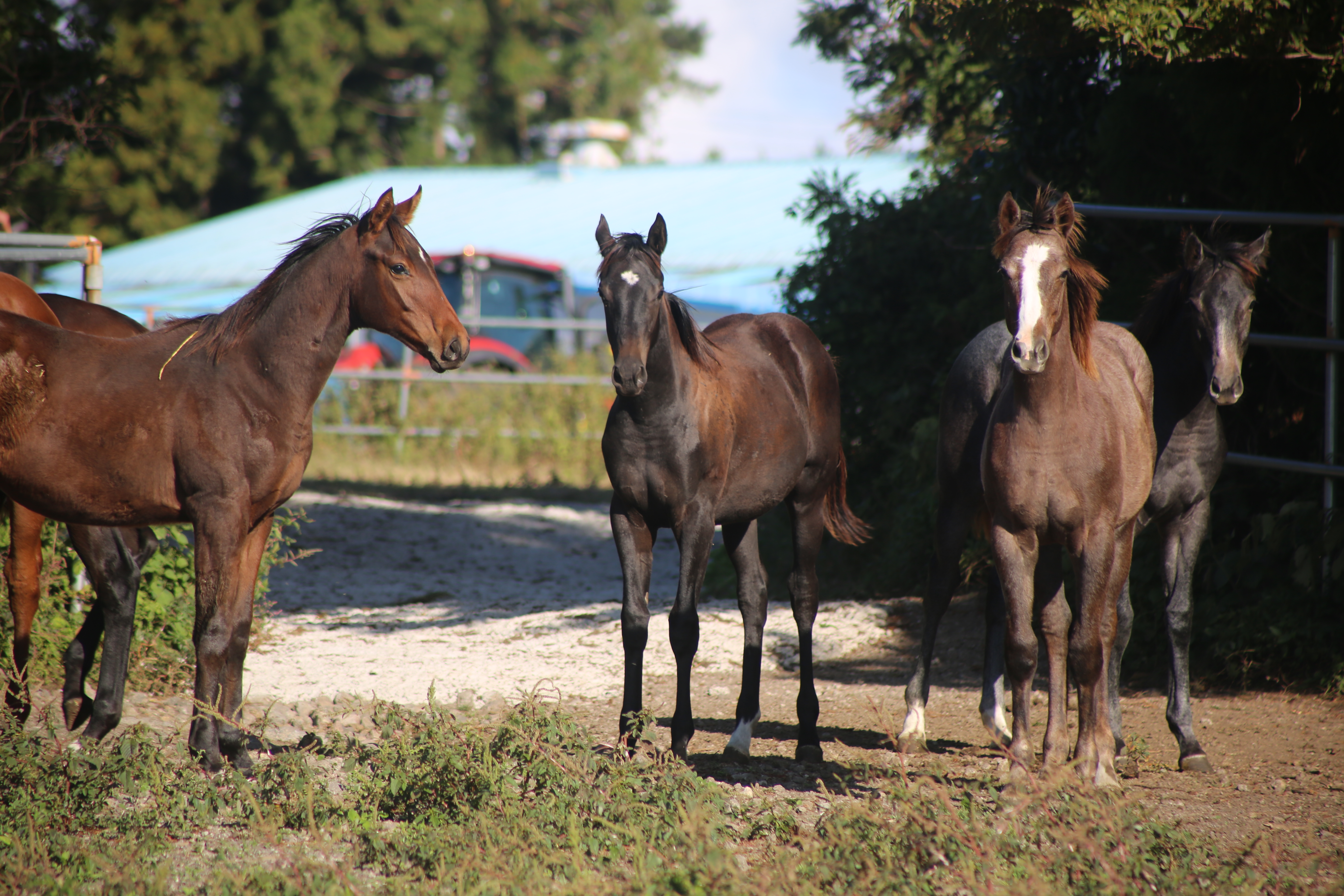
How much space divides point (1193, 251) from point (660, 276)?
253 cm

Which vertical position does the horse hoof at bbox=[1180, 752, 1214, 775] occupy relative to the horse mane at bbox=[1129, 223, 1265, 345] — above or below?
below

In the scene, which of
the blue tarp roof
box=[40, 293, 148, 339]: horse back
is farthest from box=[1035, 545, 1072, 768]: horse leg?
the blue tarp roof

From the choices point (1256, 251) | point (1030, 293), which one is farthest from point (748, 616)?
point (1256, 251)

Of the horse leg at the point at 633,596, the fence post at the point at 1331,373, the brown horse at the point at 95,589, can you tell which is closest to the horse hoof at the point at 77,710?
the brown horse at the point at 95,589

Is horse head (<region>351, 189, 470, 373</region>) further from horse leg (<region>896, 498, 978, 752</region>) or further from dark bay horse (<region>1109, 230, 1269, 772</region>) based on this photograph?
dark bay horse (<region>1109, 230, 1269, 772</region>)

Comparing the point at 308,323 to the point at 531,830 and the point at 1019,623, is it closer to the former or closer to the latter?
the point at 531,830

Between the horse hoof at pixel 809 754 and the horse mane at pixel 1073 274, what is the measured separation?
6.79ft

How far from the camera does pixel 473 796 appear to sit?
393 centimetres

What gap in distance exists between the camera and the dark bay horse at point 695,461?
4.49 m

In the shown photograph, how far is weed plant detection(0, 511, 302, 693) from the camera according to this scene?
18.4 ft

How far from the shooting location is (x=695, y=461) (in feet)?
15.1

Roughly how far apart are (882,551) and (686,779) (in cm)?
510

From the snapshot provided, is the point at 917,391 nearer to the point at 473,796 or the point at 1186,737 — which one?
the point at 1186,737

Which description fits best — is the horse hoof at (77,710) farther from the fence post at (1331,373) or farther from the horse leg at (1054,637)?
the fence post at (1331,373)
